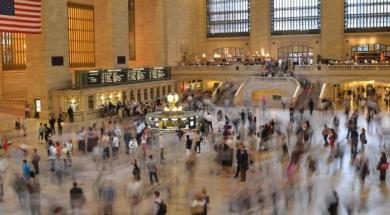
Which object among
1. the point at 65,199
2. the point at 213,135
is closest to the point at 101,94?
the point at 213,135

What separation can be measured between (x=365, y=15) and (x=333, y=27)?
313 cm

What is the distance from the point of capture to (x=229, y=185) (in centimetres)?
1686

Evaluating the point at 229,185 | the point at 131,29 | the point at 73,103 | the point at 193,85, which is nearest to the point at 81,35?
the point at 131,29

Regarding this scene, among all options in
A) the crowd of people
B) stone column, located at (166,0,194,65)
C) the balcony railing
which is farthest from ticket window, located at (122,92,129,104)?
the balcony railing

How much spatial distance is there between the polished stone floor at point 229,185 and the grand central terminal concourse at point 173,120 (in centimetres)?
6

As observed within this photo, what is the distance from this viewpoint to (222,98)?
135 ft

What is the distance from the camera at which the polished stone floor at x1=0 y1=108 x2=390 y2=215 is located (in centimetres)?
1401

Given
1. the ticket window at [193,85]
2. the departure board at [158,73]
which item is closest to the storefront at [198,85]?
the ticket window at [193,85]

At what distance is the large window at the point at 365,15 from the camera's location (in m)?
48.8

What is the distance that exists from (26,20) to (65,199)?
15.6 m

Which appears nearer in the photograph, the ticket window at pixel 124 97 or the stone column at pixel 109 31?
the ticket window at pixel 124 97

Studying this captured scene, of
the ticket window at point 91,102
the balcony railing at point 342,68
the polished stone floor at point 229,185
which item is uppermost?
the balcony railing at point 342,68

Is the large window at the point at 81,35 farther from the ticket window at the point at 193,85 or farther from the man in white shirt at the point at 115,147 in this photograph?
the man in white shirt at the point at 115,147

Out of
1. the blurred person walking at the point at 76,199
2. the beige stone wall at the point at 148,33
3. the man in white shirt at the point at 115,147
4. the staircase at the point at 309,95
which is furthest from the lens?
the beige stone wall at the point at 148,33
